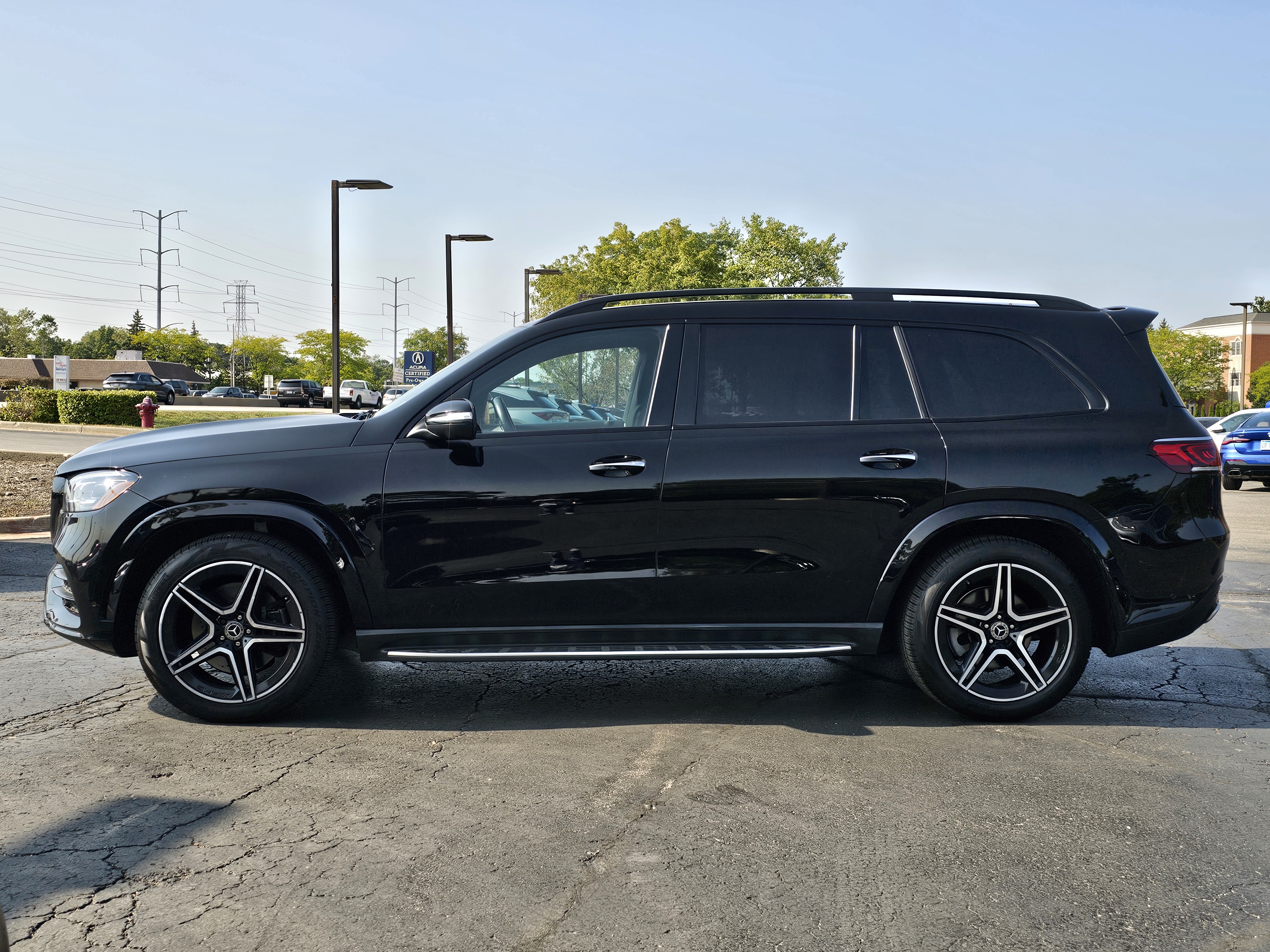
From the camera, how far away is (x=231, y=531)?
469 cm

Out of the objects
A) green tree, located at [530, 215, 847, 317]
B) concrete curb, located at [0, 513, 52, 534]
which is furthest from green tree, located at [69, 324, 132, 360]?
concrete curb, located at [0, 513, 52, 534]

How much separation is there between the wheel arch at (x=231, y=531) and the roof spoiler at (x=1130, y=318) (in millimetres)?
3601

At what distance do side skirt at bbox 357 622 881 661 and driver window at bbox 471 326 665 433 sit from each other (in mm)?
883

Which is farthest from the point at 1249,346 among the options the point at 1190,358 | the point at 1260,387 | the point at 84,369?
the point at 84,369

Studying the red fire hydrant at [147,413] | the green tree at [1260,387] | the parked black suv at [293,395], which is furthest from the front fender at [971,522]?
the green tree at [1260,387]

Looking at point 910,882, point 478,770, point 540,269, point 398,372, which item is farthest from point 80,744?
point 540,269

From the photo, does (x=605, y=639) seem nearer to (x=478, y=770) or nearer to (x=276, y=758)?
(x=478, y=770)

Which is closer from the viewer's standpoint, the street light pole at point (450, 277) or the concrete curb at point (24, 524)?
the concrete curb at point (24, 524)

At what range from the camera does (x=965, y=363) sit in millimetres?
4910

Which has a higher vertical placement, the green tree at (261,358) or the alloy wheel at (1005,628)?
the green tree at (261,358)

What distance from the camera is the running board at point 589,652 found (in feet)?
15.0

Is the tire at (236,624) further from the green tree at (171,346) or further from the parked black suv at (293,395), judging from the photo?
the green tree at (171,346)

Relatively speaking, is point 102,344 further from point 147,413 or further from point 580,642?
point 580,642

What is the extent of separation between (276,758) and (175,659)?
0.76 meters
